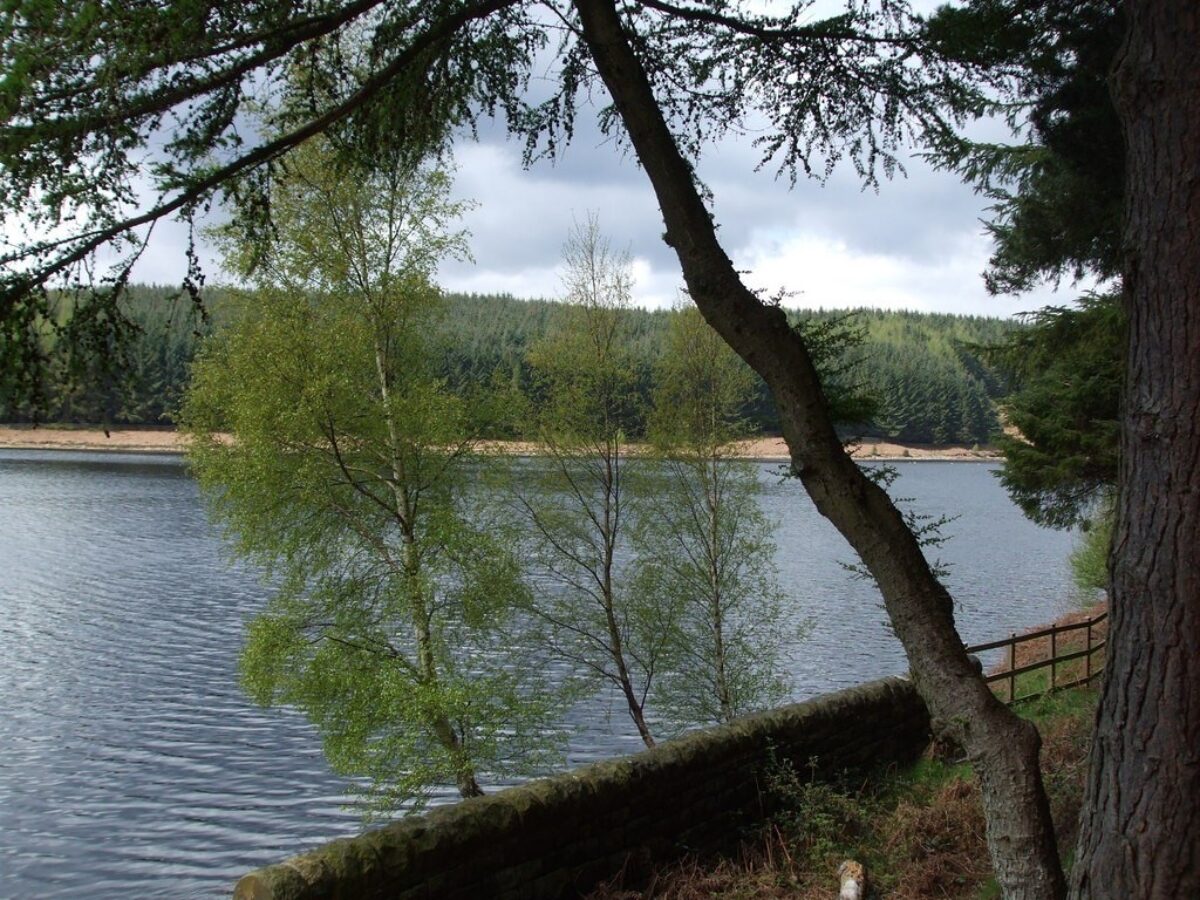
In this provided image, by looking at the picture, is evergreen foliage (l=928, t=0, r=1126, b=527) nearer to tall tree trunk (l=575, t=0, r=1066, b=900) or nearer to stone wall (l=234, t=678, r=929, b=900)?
tall tree trunk (l=575, t=0, r=1066, b=900)

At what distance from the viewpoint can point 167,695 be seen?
58.6 feet

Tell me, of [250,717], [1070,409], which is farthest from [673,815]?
[250,717]

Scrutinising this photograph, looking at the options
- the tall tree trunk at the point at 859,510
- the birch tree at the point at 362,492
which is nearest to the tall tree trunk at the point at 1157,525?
the tall tree trunk at the point at 859,510

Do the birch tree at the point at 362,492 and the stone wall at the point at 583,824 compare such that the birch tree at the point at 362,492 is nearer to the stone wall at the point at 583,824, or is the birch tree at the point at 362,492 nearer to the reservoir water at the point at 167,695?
the reservoir water at the point at 167,695

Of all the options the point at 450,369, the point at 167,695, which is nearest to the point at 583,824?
the point at 450,369

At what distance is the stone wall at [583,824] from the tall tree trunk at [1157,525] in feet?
8.87

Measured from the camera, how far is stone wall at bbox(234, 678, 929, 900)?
15.0ft

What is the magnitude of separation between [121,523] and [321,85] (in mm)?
31977

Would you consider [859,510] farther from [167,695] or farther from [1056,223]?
[167,695]

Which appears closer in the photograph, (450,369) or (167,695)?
(450,369)

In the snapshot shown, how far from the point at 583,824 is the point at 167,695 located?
574 inches

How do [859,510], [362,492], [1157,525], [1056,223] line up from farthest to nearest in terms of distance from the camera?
[362,492] < [1056,223] < [859,510] < [1157,525]

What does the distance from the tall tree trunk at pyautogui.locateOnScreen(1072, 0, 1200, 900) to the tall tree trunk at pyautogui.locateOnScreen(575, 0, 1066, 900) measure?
48cm

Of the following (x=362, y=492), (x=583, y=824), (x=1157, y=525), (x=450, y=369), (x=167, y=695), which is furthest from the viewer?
(x=167, y=695)
